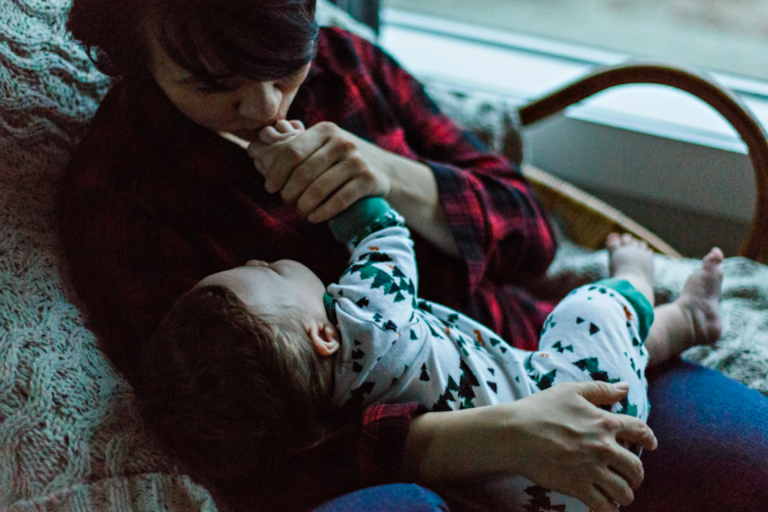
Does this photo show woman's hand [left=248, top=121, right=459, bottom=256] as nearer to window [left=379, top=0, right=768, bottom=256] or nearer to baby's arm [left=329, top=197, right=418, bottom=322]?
baby's arm [left=329, top=197, right=418, bottom=322]

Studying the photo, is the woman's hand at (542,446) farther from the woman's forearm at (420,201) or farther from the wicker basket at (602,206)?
the wicker basket at (602,206)

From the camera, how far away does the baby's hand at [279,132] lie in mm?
698

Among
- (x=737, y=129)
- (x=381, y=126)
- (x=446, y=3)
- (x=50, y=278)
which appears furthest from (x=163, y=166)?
(x=446, y=3)

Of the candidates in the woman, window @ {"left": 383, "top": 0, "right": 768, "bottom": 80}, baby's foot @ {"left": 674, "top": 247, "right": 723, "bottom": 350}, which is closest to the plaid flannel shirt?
the woman

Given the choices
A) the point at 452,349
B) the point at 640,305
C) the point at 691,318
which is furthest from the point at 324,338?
the point at 691,318

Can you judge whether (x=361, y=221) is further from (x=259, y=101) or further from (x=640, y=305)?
(x=640, y=305)

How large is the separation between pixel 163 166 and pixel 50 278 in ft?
0.59

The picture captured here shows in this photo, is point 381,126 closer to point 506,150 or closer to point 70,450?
point 506,150

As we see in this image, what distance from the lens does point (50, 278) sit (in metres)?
0.70

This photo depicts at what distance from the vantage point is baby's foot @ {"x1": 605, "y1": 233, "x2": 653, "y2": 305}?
917 millimetres

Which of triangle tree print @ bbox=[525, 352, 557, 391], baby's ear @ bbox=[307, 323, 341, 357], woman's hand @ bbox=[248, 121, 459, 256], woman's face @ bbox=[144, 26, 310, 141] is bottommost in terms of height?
triangle tree print @ bbox=[525, 352, 557, 391]

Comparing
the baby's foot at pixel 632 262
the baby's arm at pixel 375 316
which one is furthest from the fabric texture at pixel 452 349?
the baby's foot at pixel 632 262

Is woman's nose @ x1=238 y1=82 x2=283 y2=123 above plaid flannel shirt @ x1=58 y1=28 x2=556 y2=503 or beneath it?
above

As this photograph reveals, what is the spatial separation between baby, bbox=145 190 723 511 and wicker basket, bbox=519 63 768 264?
0.40 metres
